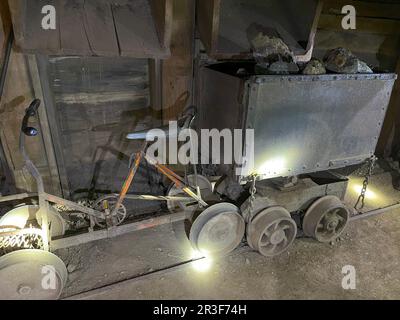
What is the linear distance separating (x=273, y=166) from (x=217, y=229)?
91 cm

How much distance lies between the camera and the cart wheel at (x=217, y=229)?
125 inches

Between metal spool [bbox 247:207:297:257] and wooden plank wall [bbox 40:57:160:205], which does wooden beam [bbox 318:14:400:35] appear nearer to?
wooden plank wall [bbox 40:57:160:205]

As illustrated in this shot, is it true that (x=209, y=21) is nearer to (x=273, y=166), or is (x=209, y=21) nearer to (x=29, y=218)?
(x=273, y=166)

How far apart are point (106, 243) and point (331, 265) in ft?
8.82

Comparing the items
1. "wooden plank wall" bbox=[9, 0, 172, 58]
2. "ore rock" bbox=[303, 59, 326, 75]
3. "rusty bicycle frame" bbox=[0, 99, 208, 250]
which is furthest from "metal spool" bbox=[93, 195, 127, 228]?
"ore rock" bbox=[303, 59, 326, 75]

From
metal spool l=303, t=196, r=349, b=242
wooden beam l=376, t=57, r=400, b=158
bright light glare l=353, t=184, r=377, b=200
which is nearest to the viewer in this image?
metal spool l=303, t=196, r=349, b=242

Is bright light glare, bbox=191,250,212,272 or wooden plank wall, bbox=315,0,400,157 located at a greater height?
wooden plank wall, bbox=315,0,400,157

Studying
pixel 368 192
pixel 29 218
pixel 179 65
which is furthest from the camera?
pixel 368 192

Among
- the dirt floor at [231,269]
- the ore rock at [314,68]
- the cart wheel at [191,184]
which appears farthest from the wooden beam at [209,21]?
the dirt floor at [231,269]

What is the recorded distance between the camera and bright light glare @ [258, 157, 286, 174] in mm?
3024

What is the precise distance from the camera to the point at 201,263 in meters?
3.39

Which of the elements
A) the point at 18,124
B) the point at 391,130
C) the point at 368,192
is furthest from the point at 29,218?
the point at 391,130

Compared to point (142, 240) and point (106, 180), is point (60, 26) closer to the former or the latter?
point (106, 180)

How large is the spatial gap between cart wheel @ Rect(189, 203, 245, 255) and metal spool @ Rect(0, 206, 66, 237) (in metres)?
1.44
